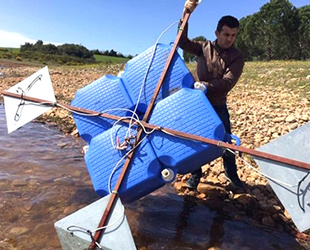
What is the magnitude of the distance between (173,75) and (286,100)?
6661mm

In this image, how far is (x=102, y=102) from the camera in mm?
3602

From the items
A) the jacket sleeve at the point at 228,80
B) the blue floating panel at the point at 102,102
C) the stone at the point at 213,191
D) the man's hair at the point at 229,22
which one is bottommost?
the stone at the point at 213,191

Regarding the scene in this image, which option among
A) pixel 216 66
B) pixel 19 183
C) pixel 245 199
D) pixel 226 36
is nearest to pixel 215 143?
pixel 216 66

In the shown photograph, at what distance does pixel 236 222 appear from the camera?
163 inches

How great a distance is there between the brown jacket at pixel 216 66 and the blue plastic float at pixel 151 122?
0.46 m

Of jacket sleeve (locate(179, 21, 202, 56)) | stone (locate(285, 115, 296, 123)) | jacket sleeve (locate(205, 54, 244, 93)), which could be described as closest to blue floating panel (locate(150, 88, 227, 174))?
jacket sleeve (locate(205, 54, 244, 93))

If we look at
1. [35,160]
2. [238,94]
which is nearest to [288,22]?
[238,94]

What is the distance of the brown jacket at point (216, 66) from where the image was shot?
12.3ft

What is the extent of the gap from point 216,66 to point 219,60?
78 millimetres

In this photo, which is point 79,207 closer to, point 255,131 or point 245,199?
point 245,199

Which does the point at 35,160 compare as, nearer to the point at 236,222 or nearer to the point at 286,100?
the point at 236,222

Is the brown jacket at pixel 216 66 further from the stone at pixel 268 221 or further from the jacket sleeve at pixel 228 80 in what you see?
the stone at pixel 268 221

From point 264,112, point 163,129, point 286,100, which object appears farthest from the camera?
point 286,100

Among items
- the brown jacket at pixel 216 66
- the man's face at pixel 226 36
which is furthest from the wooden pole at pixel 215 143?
the man's face at pixel 226 36
